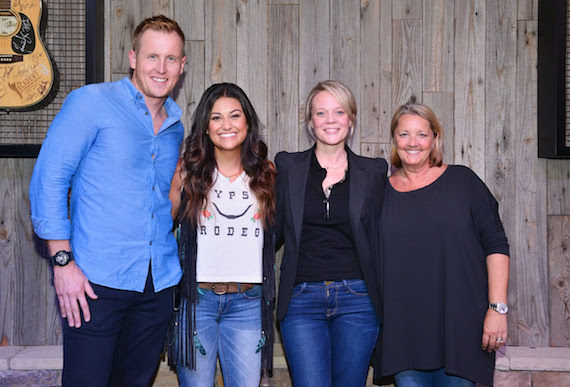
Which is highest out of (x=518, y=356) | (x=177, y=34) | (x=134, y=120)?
(x=177, y=34)

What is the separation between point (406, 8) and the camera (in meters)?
3.03

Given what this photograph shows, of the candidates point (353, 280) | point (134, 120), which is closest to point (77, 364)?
point (134, 120)

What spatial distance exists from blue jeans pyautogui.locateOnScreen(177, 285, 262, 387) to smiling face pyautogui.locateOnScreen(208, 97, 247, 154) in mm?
600

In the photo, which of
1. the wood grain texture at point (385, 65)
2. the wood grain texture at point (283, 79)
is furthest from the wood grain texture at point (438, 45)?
the wood grain texture at point (283, 79)

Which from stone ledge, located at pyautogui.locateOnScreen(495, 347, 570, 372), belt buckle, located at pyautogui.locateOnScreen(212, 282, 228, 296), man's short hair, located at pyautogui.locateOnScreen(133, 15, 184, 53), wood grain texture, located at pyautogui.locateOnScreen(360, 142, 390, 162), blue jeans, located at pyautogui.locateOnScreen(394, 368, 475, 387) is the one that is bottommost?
stone ledge, located at pyautogui.locateOnScreen(495, 347, 570, 372)

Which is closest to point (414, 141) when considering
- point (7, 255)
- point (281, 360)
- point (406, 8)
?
point (406, 8)

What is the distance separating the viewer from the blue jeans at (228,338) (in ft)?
7.06

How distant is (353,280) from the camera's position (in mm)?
2184

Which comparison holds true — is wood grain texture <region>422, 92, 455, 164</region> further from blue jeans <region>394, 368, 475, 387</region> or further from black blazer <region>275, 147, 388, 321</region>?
blue jeans <region>394, 368, 475, 387</region>

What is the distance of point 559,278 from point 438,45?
4.91 feet

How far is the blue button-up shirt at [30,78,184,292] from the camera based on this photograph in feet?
6.20

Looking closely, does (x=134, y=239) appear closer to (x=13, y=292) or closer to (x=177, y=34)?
(x=177, y=34)

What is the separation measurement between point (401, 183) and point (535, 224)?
3.79 ft

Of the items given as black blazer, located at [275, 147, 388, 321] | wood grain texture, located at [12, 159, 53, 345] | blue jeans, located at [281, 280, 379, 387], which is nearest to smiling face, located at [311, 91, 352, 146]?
black blazer, located at [275, 147, 388, 321]
